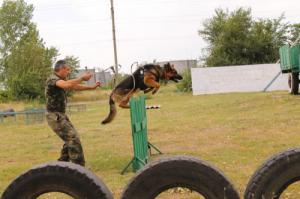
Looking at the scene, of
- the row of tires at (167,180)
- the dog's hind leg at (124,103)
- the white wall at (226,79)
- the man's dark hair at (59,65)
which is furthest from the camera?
the white wall at (226,79)

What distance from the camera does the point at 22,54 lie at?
5394 centimetres

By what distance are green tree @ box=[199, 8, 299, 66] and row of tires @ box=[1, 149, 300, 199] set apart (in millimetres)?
48647

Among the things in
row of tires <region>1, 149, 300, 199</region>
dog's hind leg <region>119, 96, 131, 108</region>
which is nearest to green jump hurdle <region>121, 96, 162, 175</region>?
dog's hind leg <region>119, 96, 131, 108</region>

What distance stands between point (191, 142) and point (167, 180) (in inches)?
347

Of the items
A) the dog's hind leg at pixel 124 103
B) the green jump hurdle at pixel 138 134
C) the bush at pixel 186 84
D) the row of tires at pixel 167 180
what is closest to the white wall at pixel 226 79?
the bush at pixel 186 84

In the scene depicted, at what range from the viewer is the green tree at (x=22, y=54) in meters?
47.7

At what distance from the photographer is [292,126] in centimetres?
1495

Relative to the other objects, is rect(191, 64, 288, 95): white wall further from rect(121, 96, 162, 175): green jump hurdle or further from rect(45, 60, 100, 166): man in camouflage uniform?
rect(45, 60, 100, 166): man in camouflage uniform

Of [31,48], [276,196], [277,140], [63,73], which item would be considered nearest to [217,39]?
[31,48]

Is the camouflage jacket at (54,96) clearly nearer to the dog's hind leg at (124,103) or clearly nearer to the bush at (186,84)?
the dog's hind leg at (124,103)

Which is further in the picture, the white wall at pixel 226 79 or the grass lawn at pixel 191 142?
the white wall at pixel 226 79

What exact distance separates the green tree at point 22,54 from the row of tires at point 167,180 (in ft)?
138

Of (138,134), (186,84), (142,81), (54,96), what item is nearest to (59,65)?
(54,96)

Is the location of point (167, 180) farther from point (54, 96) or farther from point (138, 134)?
point (138, 134)
